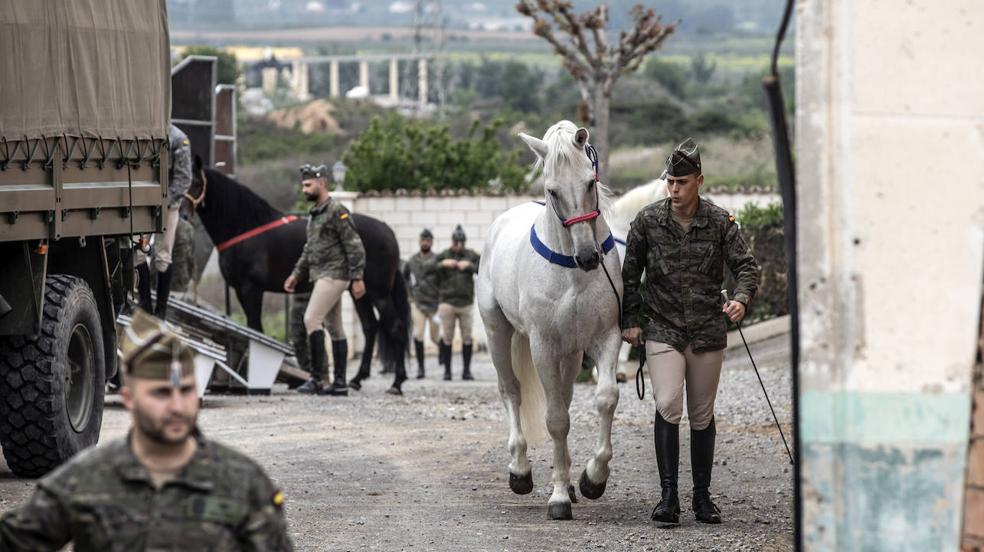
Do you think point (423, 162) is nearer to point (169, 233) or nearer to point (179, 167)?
point (169, 233)

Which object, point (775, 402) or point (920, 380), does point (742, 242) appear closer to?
point (920, 380)

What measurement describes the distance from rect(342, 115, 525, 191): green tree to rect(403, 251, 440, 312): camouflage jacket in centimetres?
1642

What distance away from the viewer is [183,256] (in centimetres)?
1812

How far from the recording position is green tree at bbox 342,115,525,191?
42500mm

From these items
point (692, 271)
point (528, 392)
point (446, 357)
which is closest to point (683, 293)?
point (692, 271)

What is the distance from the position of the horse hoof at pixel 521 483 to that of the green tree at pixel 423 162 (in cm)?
3081

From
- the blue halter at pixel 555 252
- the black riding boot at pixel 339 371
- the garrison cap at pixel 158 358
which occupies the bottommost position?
the black riding boot at pixel 339 371

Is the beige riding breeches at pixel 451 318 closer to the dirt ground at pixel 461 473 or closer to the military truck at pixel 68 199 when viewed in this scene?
the dirt ground at pixel 461 473

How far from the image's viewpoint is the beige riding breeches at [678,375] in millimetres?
8555

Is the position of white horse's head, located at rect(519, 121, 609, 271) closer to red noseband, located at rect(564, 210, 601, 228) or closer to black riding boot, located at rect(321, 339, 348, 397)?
red noseband, located at rect(564, 210, 601, 228)

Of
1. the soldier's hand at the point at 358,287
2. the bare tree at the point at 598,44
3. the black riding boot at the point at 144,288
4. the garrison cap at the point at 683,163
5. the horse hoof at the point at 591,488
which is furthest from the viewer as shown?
the bare tree at the point at 598,44

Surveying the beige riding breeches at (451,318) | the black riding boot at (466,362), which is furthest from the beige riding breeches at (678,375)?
the beige riding breeches at (451,318)

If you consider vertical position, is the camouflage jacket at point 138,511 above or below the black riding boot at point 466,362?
above

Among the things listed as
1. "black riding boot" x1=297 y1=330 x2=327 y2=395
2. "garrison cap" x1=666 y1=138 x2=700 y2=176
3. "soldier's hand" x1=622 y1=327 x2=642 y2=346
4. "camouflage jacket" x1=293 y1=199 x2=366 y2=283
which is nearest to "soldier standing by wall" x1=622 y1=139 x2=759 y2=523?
"garrison cap" x1=666 y1=138 x2=700 y2=176
